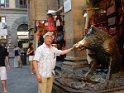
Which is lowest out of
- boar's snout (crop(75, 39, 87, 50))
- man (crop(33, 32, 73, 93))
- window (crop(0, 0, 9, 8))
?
man (crop(33, 32, 73, 93))

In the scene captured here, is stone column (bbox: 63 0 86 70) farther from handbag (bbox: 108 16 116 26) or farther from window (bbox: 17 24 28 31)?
window (bbox: 17 24 28 31)

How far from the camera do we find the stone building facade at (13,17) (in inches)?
1806

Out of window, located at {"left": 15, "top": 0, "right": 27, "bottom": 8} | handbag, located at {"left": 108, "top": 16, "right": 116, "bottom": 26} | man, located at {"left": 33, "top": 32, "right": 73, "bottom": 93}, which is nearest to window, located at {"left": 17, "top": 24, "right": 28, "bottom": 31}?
window, located at {"left": 15, "top": 0, "right": 27, "bottom": 8}

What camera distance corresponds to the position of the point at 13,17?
46.4 metres

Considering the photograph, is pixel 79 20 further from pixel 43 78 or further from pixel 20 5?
pixel 20 5

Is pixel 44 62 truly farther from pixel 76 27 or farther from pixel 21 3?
pixel 21 3

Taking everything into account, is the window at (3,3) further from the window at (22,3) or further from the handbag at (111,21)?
the handbag at (111,21)

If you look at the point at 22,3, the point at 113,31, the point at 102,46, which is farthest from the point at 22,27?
the point at 102,46

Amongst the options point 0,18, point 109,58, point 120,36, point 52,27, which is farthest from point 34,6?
point 0,18

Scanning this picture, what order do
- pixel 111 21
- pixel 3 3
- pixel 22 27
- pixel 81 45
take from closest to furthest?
pixel 81 45 < pixel 111 21 < pixel 3 3 < pixel 22 27

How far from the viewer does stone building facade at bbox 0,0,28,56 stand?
151 ft

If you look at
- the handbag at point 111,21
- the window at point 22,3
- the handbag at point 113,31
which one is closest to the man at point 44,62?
the handbag at point 113,31

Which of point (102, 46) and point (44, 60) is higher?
point (102, 46)

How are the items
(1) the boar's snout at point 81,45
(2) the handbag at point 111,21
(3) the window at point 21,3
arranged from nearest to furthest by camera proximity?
(1) the boar's snout at point 81,45
(2) the handbag at point 111,21
(3) the window at point 21,3
